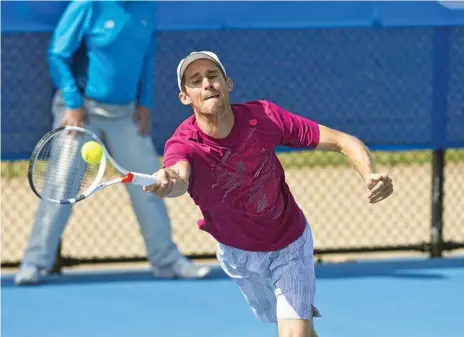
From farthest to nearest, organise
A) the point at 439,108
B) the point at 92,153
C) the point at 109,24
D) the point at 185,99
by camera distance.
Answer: the point at 439,108 → the point at 109,24 → the point at 185,99 → the point at 92,153

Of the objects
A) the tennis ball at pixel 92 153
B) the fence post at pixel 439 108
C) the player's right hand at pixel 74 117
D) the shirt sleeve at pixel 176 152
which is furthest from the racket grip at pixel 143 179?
the fence post at pixel 439 108

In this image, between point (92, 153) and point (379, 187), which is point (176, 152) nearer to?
point (92, 153)

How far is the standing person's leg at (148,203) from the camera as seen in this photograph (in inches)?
→ 303

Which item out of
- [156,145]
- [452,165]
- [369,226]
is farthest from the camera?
[452,165]

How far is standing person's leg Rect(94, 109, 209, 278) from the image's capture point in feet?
25.2

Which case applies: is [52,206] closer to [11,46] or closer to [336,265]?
[11,46]

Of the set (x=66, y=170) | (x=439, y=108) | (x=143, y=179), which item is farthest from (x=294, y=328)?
(x=439, y=108)

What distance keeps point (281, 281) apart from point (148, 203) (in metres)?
2.48

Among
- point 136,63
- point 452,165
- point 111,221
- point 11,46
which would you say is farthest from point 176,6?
point 452,165

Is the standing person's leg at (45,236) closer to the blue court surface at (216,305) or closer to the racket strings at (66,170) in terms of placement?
the blue court surface at (216,305)

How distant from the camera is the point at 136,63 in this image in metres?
7.58

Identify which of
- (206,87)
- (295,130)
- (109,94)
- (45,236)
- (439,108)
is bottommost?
(45,236)

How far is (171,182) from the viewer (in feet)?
15.5

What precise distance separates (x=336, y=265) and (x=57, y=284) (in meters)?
1.88
